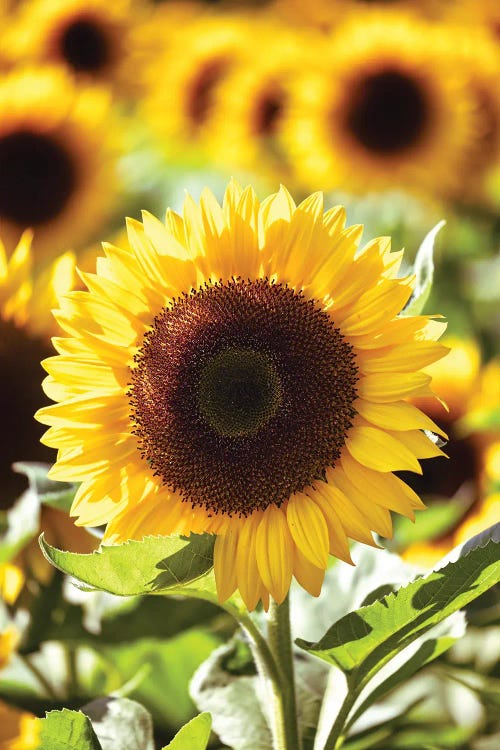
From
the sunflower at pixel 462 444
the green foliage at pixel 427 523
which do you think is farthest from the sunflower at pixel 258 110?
the green foliage at pixel 427 523

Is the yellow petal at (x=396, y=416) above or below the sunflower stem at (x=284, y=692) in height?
above

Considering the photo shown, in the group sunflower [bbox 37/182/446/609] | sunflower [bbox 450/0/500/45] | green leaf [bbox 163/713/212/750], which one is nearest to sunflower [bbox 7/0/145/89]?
sunflower [bbox 450/0/500/45]

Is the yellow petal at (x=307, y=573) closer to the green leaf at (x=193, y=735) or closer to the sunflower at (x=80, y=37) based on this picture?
the green leaf at (x=193, y=735)

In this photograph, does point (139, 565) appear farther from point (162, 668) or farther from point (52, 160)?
point (52, 160)

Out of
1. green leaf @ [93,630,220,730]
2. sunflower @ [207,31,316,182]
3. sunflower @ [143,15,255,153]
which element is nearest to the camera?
green leaf @ [93,630,220,730]

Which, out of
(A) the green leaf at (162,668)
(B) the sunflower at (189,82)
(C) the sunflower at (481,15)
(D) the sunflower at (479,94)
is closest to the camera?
(A) the green leaf at (162,668)

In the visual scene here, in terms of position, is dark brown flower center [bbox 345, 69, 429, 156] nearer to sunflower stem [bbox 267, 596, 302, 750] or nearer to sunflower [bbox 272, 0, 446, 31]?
sunflower [bbox 272, 0, 446, 31]

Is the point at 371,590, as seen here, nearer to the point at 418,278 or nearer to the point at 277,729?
the point at 277,729
